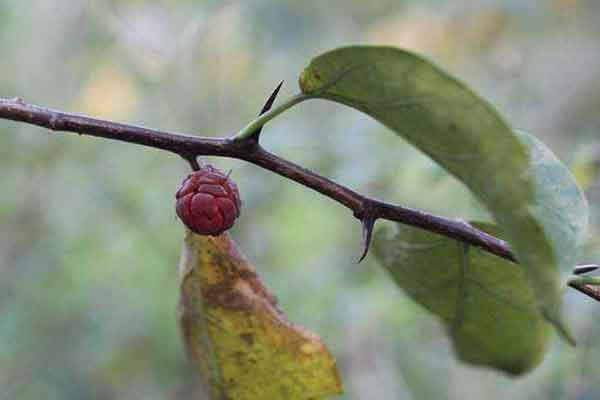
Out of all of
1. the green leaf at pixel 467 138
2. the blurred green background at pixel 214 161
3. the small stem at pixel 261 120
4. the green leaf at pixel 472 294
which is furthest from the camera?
the blurred green background at pixel 214 161

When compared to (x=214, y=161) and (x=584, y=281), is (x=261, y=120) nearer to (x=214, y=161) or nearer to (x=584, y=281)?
(x=584, y=281)

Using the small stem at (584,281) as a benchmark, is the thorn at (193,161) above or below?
below

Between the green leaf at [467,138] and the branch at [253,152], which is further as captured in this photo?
the branch at [253,152]

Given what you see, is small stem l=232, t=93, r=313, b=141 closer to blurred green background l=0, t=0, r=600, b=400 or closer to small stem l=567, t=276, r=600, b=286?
small stem l=567, t=276, r=600, b=286

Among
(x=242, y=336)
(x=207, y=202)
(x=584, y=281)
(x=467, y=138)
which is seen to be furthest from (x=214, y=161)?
(x=467, y=138)

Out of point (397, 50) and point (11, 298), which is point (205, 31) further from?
point (397, 50)

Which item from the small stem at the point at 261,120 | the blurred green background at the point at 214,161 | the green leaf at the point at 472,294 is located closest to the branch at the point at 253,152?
the small stem at the point at 261,120

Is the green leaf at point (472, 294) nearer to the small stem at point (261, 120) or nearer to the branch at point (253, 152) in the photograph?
the branch at point (253, 152)
